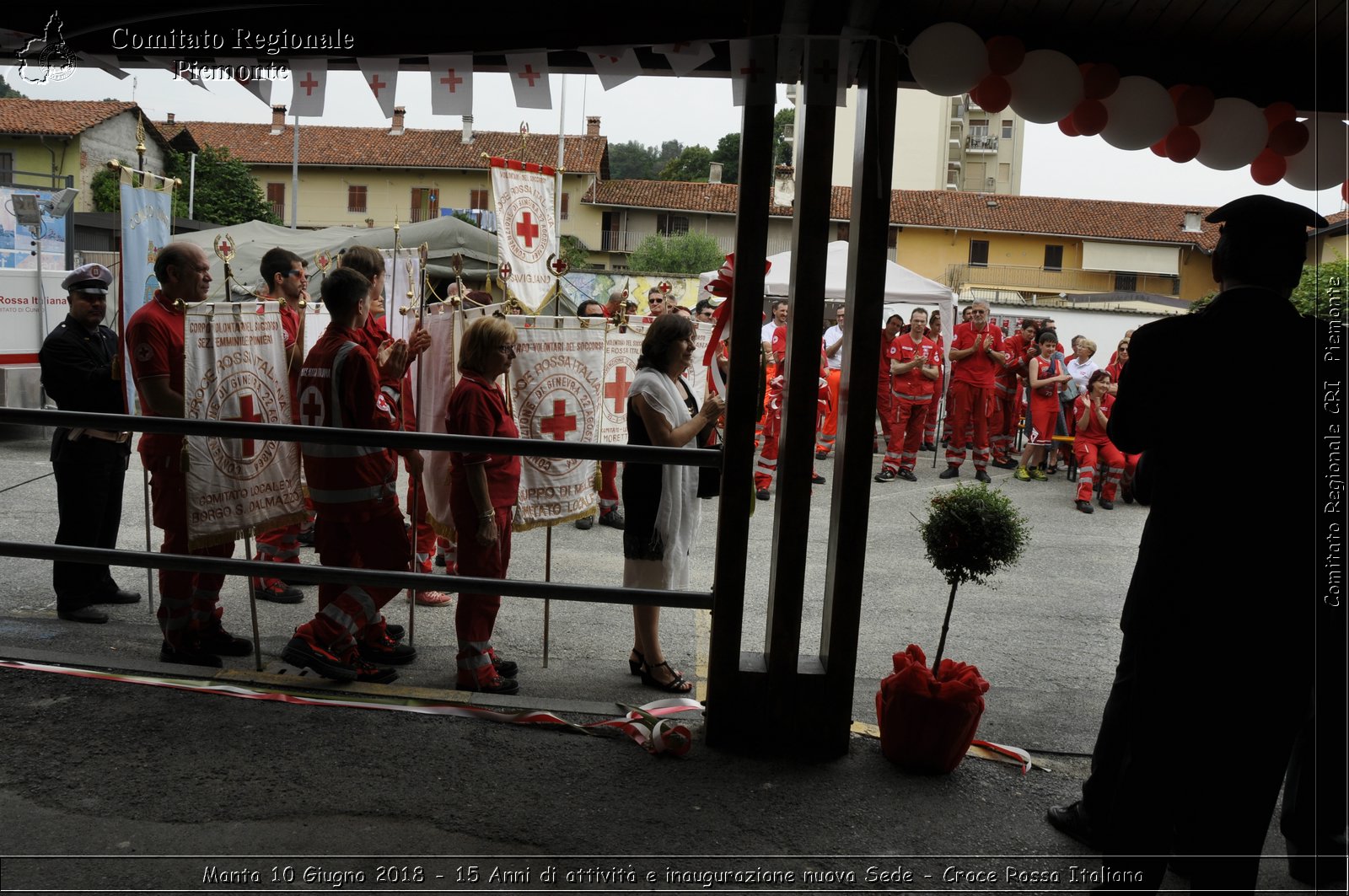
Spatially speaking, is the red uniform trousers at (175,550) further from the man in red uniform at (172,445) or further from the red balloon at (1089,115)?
the red balloon at (1089,115)

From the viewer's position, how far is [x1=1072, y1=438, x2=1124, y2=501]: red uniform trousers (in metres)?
11.5

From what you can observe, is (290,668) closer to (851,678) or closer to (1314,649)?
(851,678)

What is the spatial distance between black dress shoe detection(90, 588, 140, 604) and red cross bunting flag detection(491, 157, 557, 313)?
276cm

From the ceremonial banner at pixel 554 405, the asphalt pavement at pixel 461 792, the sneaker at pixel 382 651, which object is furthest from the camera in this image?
the ceremonial banner at pixel 554 405

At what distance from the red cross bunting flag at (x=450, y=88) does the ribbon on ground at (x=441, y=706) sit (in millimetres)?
2416

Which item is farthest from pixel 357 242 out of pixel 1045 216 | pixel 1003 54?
pixel 1045 216

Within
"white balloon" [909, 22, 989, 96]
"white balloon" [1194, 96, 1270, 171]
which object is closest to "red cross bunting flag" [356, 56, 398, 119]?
"white balloon" [909, 22, 989, 96]

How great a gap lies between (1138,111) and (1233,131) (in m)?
0.43

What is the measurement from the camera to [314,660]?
4.39 meters

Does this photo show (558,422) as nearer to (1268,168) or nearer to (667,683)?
(667,683)

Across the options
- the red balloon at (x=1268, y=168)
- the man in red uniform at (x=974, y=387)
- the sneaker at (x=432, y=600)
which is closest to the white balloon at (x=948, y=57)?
the red balloon at (x=1268, y=168)

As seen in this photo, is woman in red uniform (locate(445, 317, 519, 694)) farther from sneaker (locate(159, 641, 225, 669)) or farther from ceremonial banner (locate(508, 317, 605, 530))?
sneaker (locate(159, 641, 225, 669))

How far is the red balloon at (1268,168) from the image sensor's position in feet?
13.7

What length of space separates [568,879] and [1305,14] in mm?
3886
